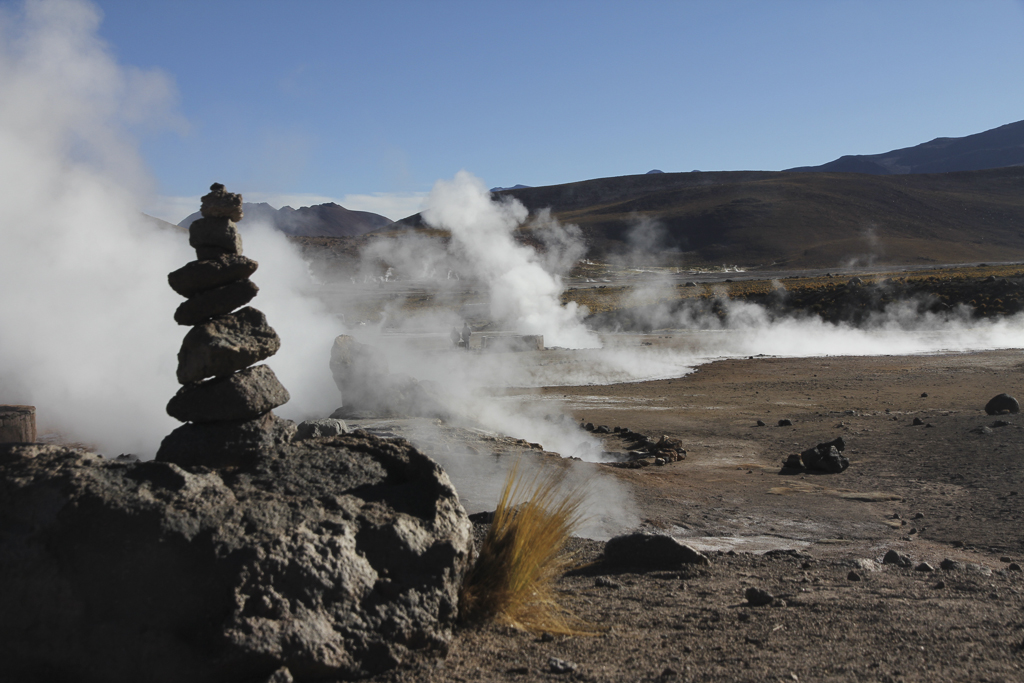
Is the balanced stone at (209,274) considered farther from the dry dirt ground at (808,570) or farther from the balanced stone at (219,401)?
the dry dirt ground at (808,570)

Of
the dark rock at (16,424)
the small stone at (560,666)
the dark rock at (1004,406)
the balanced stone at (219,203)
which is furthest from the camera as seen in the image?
the dark rock at (1004,406)

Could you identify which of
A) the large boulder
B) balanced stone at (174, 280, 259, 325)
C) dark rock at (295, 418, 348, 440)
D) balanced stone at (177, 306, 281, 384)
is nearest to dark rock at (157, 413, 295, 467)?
balanced stone at (177, 306, 281, 384)

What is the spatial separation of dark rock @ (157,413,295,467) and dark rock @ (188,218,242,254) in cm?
111

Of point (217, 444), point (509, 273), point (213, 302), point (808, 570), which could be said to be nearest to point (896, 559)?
point (808, 570)

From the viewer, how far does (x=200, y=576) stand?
334 centimetres

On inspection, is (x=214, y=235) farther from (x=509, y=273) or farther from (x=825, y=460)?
→ (x=509, y=273)

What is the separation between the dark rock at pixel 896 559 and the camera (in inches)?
235

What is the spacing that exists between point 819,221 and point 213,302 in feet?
389

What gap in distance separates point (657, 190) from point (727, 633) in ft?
543

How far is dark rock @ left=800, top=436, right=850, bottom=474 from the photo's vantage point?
10.3 metres

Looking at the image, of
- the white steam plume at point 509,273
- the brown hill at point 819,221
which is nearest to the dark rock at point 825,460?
the white steam plume at point 509,273

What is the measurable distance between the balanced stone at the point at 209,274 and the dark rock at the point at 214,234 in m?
0.14

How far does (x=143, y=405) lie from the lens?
1368 cm

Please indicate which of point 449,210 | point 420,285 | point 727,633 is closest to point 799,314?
point 449,210
